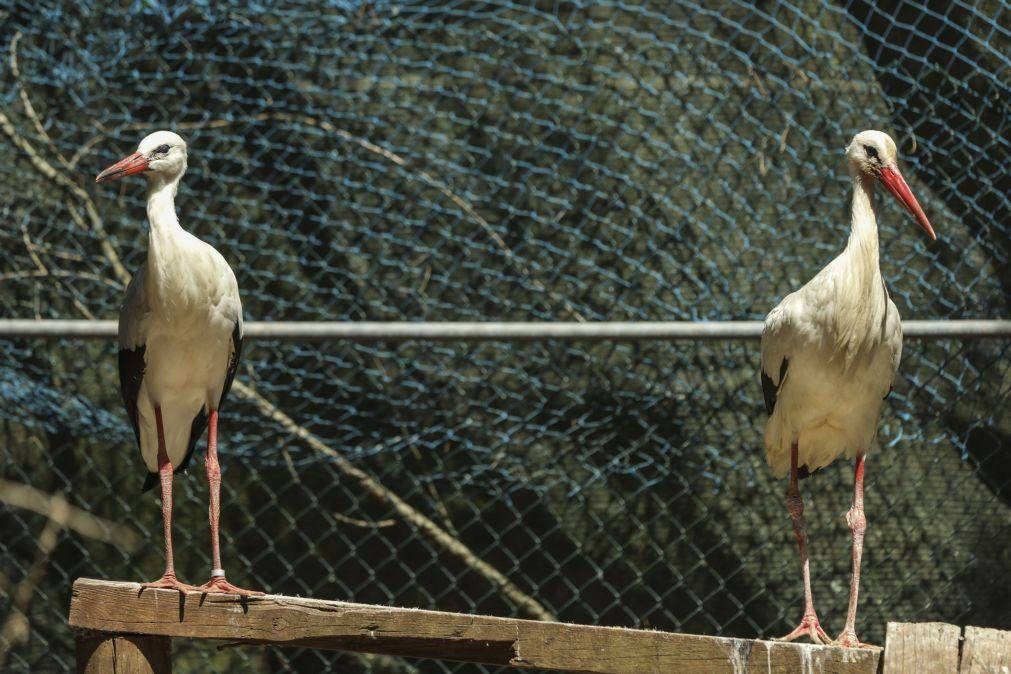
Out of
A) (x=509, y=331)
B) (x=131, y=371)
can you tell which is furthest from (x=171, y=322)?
(x=509, y=331)

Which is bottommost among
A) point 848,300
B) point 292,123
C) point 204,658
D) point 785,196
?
point 204,658

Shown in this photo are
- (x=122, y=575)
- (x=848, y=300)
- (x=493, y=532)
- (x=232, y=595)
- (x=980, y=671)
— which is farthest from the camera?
(x=122, y=575)

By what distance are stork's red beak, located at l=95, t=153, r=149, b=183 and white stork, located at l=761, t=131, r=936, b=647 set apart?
1.78 meters

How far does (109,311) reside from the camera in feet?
→ 16.7

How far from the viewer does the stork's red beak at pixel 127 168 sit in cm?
347

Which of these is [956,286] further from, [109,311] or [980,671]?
[109,311]

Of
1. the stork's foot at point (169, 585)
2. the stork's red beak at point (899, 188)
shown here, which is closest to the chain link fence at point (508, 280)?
the stork's red beak at point (899, 188)

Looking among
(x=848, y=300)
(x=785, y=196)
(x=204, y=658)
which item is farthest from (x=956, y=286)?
(x=204, y=658)

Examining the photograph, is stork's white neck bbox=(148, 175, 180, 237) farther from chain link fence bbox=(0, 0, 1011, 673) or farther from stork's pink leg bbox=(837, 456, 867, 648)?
Answer: stork's pink leg bbox=(837, 456, 867, 648)

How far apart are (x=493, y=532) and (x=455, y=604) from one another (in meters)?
0.35

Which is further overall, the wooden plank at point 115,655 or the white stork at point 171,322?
the white stork at point 171,322

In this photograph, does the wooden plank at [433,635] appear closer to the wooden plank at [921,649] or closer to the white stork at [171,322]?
the wooden plank at [921,649]

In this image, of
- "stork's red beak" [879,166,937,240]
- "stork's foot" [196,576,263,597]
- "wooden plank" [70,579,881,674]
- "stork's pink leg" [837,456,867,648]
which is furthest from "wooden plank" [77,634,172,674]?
"stork's red beak" [879,166,937,240]

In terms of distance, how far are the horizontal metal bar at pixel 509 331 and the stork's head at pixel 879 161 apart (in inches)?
17.8
